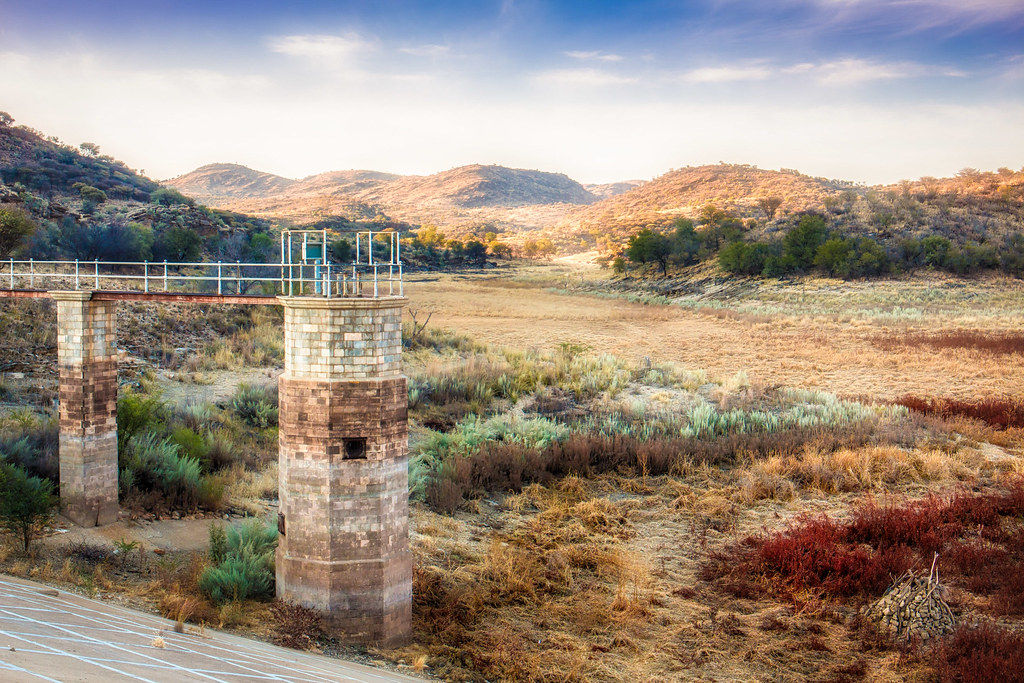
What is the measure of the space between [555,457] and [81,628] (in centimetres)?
1205

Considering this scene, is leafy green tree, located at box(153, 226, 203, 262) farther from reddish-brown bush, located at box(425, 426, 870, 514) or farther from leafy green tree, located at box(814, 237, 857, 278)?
leafy green tree, located at box(814, 237, 857, 278)

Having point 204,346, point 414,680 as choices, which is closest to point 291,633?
point 414,680

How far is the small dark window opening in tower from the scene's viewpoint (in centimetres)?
973

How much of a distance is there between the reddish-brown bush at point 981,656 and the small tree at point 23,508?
1276 cm

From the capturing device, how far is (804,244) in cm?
5500

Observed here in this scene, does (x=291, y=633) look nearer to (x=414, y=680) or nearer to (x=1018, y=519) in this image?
(x=414, y=680)

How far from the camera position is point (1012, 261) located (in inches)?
1961

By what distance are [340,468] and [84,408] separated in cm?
589

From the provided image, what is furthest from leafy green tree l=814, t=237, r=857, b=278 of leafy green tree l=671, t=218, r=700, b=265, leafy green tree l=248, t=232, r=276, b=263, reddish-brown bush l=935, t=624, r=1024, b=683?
reddish-brown bush l=935, t=624, r=1024, b=683

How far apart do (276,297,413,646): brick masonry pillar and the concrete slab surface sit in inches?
41.5

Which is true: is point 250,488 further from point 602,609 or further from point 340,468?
→ point 602,609

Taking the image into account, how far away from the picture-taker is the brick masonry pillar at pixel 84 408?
12.4 m

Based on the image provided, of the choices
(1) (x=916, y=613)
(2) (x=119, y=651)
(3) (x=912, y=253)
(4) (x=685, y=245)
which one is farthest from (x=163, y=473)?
(4) (x=685, y=245)

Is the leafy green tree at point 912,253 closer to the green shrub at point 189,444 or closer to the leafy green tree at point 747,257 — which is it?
the leafy green tree at point 747,257
